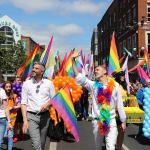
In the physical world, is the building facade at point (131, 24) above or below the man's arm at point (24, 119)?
above

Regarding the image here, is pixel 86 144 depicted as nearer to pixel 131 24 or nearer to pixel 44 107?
pixel 44 107

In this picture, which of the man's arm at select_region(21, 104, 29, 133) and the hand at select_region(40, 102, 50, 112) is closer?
the man's arm at select_region(21, 104, 29, 133)

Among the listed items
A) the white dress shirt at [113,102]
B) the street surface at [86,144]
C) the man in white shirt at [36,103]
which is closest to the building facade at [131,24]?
the street surface at [86,144]

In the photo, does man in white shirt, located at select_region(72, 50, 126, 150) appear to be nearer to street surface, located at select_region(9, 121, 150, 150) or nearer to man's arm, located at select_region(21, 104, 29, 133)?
man's arm, located at select_region(21, 104, 29, 133)

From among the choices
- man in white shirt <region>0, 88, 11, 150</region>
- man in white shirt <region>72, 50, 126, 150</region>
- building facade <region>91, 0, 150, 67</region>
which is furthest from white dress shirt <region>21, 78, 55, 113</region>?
building facade <region>91, 0, 150, 67</region>

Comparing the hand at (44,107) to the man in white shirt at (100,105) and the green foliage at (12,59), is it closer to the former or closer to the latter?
the man in white shirt at (100,105)

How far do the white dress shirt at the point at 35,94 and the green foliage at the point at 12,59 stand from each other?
98.4 ft

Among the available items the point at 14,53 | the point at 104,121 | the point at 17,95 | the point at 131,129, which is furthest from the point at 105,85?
the point at 14,53

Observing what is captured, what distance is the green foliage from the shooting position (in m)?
38.9

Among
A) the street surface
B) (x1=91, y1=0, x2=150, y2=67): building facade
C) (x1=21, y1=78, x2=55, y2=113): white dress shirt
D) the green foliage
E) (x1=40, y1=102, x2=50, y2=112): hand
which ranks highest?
(x1=91, y1=0, x2=150, y2=67): building facade

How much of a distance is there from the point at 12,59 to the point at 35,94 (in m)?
35.6

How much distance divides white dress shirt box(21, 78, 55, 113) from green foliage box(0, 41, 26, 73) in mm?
29994

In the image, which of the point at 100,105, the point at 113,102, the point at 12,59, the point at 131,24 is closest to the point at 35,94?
the point at 100,105

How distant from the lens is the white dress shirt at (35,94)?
6.48m
